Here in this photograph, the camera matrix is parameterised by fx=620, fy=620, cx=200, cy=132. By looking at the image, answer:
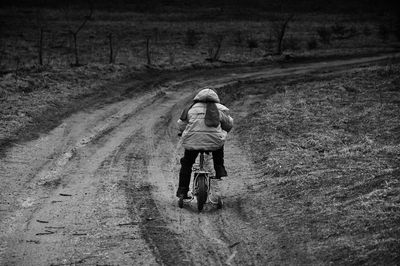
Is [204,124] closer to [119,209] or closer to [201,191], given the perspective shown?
[201,191]

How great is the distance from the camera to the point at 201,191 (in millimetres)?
10125

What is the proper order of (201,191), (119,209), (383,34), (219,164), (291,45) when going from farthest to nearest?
(383,34) < (291,45) < (219,164) < (119,209) < (201,191)

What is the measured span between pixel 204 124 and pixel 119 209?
2022 mm

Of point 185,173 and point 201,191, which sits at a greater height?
point 185,173

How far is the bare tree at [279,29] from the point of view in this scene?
118 ft

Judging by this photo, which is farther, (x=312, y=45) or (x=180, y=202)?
(x=312, y=45)

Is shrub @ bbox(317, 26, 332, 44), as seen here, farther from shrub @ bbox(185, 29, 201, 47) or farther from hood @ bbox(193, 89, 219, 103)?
hood @ bbox(193, 89, 219, 103)

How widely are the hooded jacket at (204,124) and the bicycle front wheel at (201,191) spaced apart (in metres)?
0.53

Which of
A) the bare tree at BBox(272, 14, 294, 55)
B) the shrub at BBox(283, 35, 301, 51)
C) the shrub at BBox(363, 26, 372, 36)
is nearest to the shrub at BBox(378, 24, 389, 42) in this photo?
the shrub at BBox(363, 26, 372, 36)

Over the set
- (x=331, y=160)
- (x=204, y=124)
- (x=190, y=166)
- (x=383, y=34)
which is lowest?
(x=383, y=34)

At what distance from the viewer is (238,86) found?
82.8ft

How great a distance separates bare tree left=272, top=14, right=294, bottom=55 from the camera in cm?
3612

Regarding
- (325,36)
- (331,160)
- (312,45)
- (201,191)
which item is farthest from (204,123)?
(325,36)

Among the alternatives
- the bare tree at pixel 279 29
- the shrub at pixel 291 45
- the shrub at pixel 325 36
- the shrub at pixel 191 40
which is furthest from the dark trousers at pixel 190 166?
the shrub at pixel 325 36
